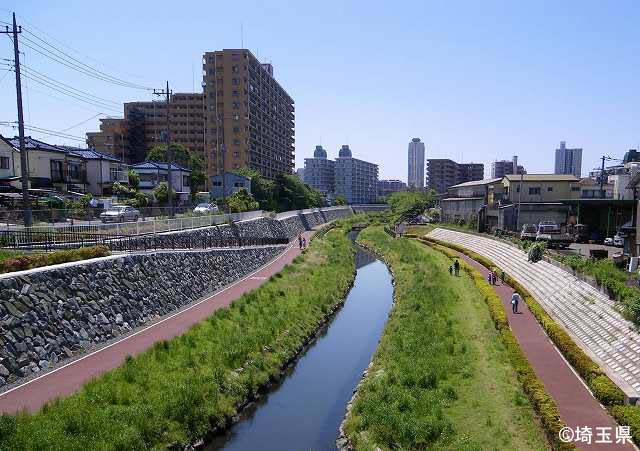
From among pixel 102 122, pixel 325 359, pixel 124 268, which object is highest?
pixel 102 122

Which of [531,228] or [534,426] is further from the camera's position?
[531,228]

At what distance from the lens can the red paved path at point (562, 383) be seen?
12109 mm

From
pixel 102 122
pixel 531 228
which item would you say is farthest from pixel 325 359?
pixel 102 122

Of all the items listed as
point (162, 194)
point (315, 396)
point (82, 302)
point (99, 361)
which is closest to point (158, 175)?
point (162, 194)

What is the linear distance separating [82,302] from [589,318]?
21305 mm

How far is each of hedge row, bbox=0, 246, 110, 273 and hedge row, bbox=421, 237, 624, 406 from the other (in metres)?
19.9

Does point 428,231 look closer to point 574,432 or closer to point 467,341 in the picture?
point 467,341

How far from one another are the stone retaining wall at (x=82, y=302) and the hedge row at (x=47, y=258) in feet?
1.75

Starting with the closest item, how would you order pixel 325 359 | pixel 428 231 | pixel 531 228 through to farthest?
pixel 325 359, pixel 531 228, pixel 428 231

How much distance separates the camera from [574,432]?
11633 millimetres

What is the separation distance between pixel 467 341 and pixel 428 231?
53.6 m

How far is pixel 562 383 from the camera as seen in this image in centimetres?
1480

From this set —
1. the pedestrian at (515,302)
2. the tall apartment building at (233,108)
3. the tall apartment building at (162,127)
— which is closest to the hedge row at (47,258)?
the pedestrian at (515,302)

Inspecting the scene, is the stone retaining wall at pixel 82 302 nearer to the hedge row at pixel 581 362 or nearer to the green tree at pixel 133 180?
the hedge row at pixel 581 362
